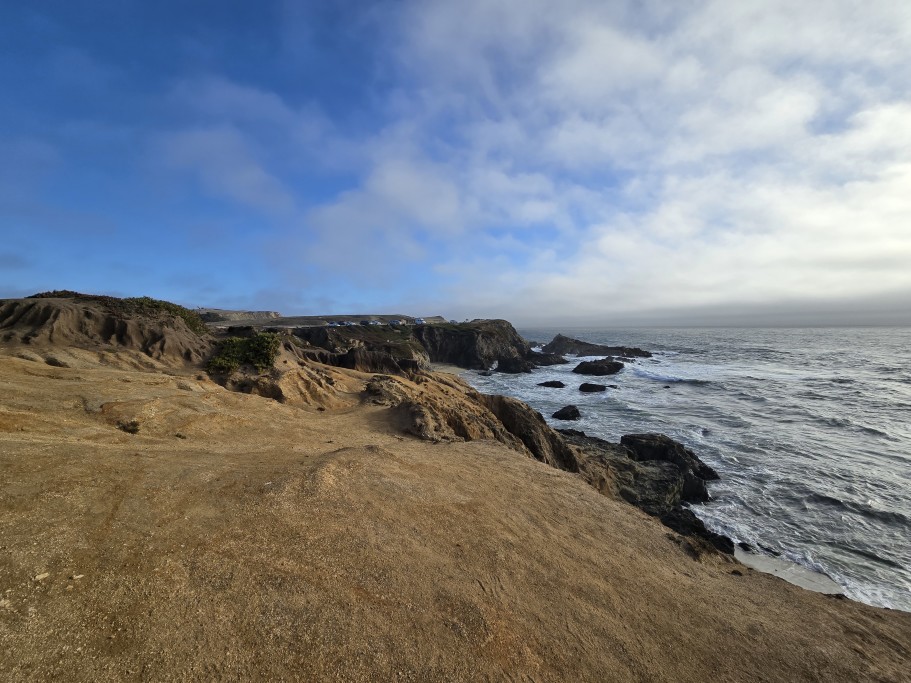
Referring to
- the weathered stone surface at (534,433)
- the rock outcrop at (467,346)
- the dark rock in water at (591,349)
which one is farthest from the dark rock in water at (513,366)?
the weathered stone surface at (534,433)

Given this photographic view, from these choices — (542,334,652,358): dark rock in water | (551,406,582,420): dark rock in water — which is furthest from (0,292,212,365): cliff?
(542,334,652,358): dark rock in water

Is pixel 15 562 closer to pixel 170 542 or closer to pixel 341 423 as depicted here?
pixel 170 542

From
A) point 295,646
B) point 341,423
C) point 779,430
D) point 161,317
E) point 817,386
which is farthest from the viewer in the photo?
point 817,386

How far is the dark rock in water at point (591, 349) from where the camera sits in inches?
3179

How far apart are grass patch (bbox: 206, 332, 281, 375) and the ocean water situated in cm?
1991

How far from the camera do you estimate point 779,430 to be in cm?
2711

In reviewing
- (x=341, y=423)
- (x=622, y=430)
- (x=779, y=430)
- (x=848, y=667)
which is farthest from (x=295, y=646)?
(x=779, y=430)

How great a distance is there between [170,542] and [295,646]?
236 centimetres

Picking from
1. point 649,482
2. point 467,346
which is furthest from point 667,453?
point 467,346

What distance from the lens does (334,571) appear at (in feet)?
17.9

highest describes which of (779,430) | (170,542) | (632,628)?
(170,542)

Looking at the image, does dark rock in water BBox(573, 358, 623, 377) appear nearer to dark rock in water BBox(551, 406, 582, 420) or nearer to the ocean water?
the ocean water

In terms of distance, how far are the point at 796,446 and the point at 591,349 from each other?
2515 inches

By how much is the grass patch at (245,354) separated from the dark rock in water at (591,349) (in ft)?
238
